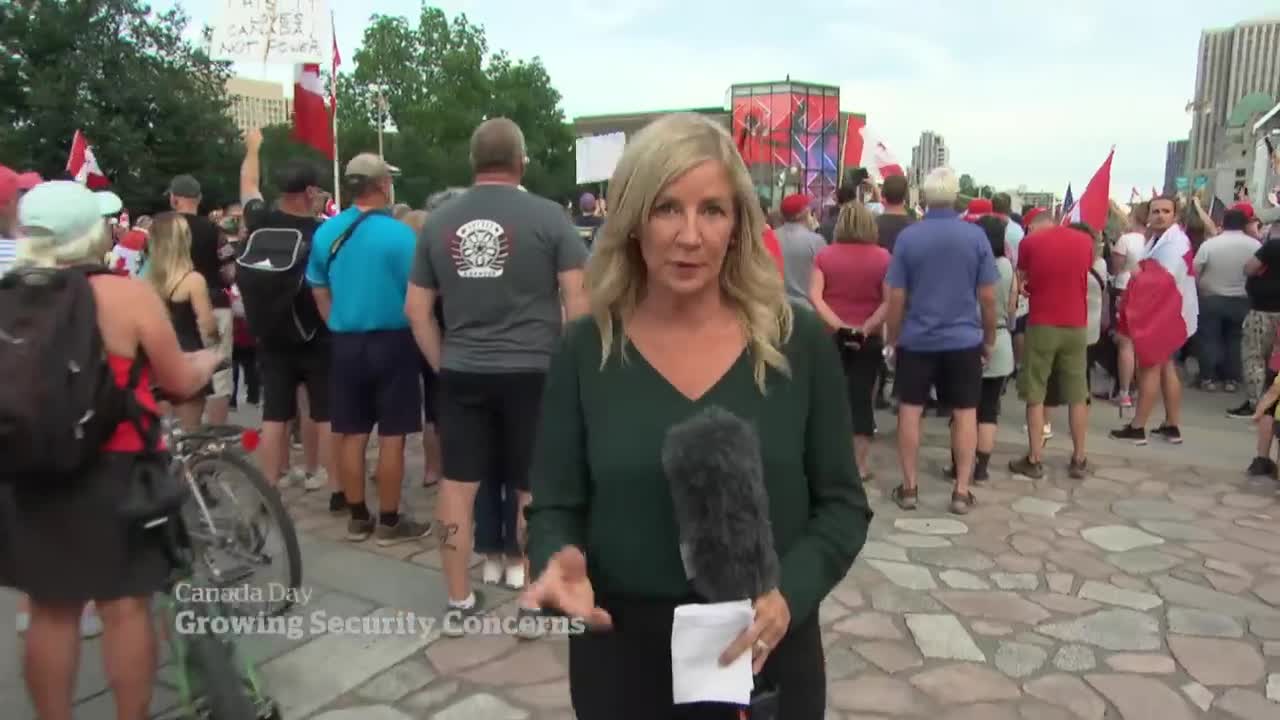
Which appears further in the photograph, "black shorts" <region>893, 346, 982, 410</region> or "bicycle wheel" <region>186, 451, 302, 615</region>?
"black shorts" <region>893, 346, 982, 410</region>

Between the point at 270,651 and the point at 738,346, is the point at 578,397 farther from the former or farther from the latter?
the point at 270,651

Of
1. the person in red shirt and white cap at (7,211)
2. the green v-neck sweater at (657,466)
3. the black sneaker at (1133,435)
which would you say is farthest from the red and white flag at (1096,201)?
the person in red shirt and white cap at (7,211)

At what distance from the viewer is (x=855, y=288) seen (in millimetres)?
6164

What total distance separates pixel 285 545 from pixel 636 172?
3.05 meters

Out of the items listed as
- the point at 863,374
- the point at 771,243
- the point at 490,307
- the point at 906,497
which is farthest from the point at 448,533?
the point at 863,374

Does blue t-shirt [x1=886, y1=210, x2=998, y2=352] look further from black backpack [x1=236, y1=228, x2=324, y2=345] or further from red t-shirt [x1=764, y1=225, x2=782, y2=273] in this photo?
black backpack [x1=236, y1=228, x2=324, y2=345]

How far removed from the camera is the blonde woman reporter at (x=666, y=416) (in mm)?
1673

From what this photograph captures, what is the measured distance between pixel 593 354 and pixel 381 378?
340 cm

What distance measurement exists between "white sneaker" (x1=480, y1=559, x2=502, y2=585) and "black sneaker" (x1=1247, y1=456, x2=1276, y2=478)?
18.6 ft

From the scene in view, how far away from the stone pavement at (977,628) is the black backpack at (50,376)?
1.42m

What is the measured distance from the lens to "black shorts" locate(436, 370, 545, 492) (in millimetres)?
3947

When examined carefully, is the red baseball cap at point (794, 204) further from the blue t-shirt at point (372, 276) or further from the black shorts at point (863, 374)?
the blue t-shirt at point (372, 276)

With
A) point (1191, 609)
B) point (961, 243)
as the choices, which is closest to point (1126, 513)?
point (1191, 609)

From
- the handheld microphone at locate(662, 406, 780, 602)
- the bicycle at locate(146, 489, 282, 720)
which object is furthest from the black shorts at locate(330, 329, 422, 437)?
the handheld microphone at locate(662, 406, 780, 602)
